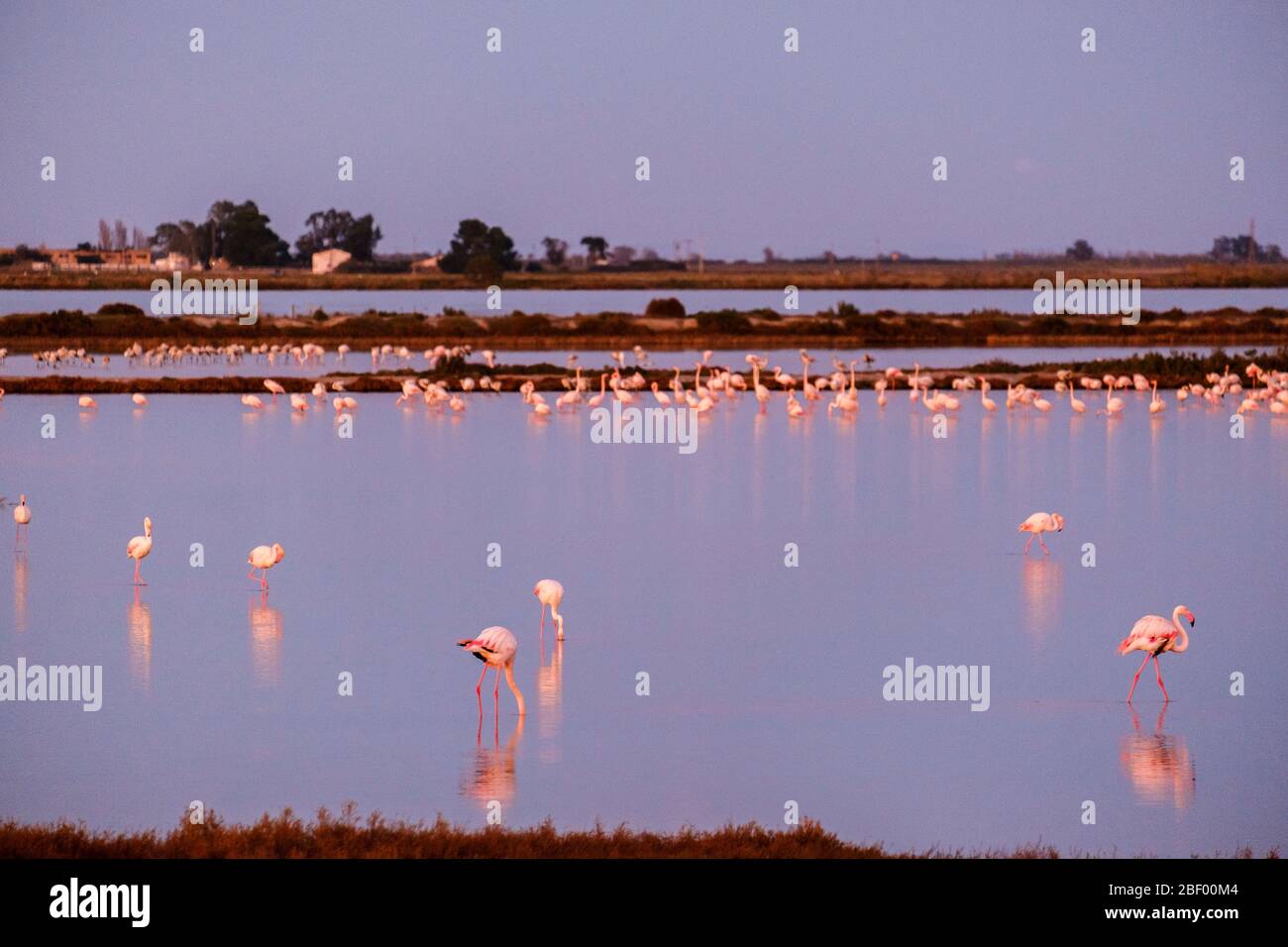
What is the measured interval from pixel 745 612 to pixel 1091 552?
14.4ft

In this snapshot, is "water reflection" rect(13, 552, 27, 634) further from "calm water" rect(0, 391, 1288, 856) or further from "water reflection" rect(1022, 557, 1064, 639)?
"water reflection" rect(1022, 557, 1064, 639)

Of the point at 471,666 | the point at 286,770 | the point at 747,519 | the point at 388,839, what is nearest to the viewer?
the point at 388,839

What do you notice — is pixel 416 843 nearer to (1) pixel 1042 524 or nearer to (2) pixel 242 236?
(1) pixel 1042 524

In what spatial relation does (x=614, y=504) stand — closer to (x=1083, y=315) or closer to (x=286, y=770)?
(x=286, y=770)

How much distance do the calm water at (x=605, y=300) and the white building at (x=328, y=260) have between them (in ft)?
46.8

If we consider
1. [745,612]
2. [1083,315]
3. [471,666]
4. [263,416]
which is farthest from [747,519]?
[1083,315]

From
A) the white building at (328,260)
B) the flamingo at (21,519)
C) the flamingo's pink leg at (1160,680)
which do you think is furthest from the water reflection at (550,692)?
the white building at (328,260)

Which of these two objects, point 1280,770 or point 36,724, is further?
point 36,724

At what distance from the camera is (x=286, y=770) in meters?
9.43

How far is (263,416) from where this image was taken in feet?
104

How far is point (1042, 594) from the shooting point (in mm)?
14500

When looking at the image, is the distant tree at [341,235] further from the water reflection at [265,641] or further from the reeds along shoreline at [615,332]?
the water reflection at [265,641]

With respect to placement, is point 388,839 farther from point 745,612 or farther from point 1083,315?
point 1083,315
